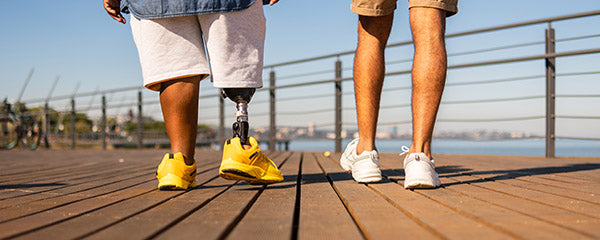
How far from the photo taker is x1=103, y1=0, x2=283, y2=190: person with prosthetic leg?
4.07 feet

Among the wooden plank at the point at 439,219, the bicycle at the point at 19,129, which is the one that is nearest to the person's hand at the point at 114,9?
the wooden plank at the point at 439,219

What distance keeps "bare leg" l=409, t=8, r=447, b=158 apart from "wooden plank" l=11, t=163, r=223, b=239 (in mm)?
694

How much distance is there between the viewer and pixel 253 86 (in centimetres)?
133

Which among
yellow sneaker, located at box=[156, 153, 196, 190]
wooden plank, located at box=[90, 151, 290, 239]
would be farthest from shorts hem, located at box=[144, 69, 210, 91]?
wooden plank, located at box=[90, 151, 290, 239]

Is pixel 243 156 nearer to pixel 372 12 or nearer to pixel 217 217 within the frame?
pixel 217 217

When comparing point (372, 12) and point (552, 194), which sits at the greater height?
point (372, 12)

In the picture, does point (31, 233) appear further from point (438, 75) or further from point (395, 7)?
point (395, 7)

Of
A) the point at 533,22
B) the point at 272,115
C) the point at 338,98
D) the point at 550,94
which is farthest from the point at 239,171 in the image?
the point at 272,115

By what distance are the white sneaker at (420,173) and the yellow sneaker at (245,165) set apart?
1.27 ft

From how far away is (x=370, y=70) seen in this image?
1.46 metres

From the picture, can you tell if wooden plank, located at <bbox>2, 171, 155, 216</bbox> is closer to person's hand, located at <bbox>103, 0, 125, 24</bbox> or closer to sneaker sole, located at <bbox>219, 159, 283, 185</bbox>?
sneaker sole, located at <bbox>219, 159, 283, 185</bbox>

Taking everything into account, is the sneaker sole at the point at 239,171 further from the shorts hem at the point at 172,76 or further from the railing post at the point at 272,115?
the railing post at the point at 272,115

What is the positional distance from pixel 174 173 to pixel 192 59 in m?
0.33

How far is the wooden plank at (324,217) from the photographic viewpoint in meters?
0.64
